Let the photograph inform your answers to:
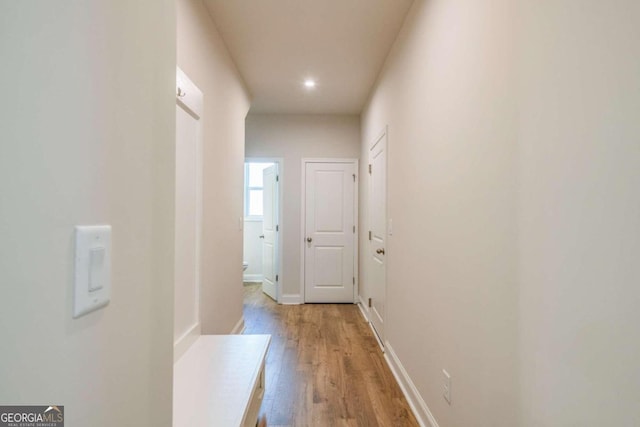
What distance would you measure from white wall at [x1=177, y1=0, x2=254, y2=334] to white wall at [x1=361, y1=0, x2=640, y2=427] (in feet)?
4.68

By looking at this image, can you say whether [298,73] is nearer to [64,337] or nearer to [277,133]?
[277,133]

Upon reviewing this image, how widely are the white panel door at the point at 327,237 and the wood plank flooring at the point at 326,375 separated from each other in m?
0.60

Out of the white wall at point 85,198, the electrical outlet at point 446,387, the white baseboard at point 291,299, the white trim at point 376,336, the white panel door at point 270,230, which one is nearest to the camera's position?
the white wall at point 85,198

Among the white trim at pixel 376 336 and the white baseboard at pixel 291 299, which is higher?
the white baseboard at pixel 291 299

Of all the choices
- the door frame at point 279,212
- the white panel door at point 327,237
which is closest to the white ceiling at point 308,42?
the door frame at point 279,212

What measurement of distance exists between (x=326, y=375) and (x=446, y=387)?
1139 millimetres

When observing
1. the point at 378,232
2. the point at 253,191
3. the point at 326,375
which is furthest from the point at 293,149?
the point at 326,375

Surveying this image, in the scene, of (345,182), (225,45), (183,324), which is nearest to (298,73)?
(225,45)

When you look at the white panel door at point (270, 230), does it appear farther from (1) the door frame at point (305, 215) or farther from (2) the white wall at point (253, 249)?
(2) the white wall at point (253, 249)

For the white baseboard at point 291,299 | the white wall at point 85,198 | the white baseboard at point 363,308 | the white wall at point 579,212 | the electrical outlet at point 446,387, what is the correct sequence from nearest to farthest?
the white wall at point 85,198 → the white wall at point 579,212 → the electrical outlet at point 446,387 → the white baseboard at point 363,308 → the white baseboard at point 291,299

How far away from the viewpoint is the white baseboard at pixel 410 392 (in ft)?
6.02

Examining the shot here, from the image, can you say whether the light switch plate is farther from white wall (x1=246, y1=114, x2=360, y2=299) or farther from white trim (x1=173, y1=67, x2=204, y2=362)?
white wall (x1=246, y1=114, x2=360, y2=299)

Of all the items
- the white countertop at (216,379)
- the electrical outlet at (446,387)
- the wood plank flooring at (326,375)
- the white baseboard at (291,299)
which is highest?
the white countertop at (216,379)

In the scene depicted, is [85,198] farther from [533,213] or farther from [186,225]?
[186,225]
